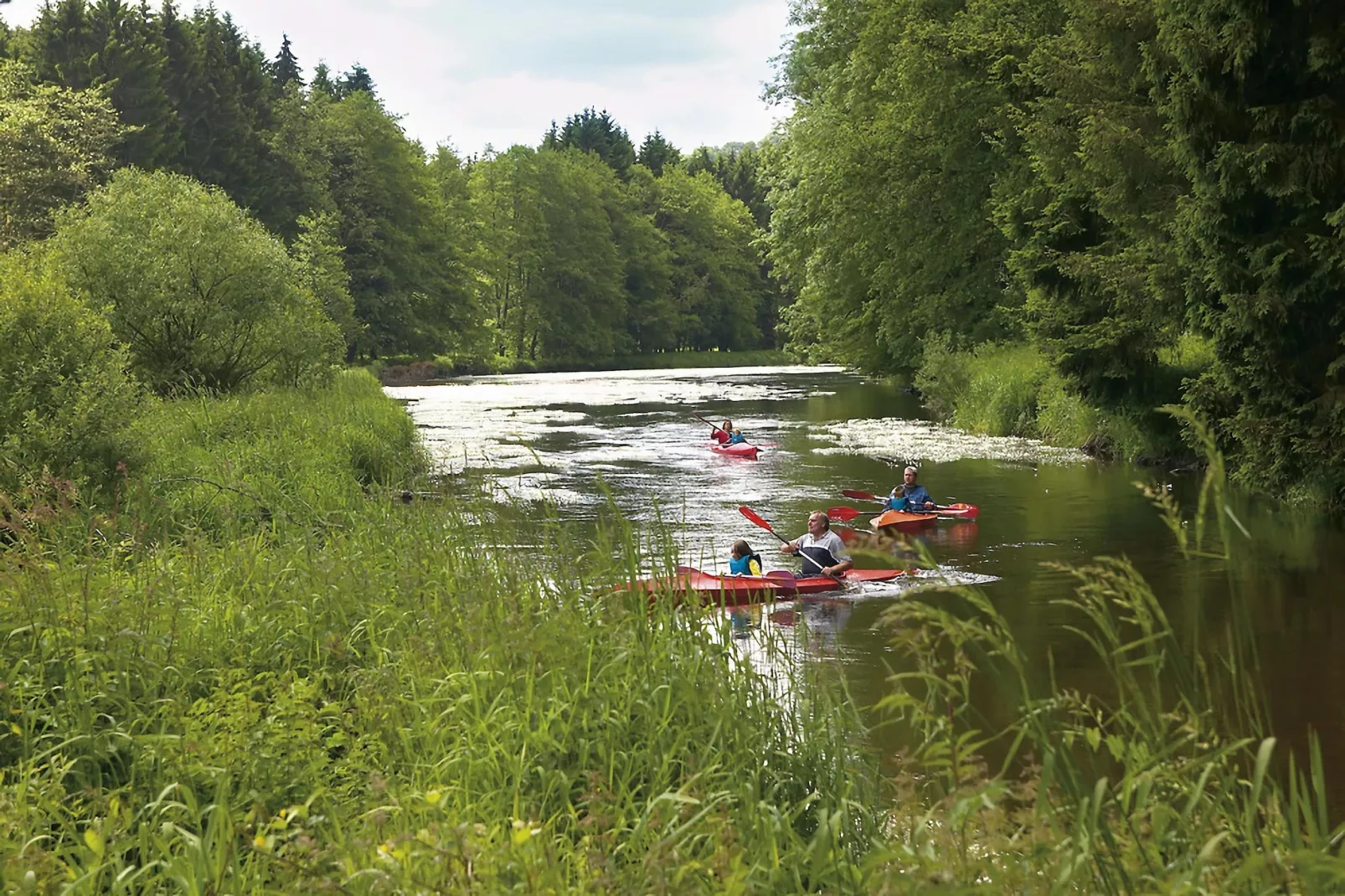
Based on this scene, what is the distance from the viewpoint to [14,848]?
160 inches

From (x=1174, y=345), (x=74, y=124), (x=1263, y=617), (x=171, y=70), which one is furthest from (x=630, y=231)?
(x=1263, y=617)

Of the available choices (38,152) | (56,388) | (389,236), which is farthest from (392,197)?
(56,388)

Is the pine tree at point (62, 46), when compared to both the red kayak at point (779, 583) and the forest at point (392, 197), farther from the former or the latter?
the red kayak at point (779, 583)

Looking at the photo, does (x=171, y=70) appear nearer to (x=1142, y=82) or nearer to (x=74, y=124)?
(x=74, y=124)

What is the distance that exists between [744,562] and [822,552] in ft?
4.19

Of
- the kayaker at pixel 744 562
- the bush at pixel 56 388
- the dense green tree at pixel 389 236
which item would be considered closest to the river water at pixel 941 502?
the kayaker at pixel 744 562

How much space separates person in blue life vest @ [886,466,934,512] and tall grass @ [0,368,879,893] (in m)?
9.43

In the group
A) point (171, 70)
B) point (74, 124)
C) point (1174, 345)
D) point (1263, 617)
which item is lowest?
point (1263, 617)

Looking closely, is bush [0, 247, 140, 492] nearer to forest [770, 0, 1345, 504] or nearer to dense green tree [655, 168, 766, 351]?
forest [770, 0, 1345, 504]

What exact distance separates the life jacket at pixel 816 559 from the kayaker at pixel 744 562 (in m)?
0.94

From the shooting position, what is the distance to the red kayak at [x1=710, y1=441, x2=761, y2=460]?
23750 mm

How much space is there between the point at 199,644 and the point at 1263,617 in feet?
27.6

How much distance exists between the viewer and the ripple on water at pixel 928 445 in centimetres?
2316

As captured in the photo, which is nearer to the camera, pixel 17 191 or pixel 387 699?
pixel 387 699
